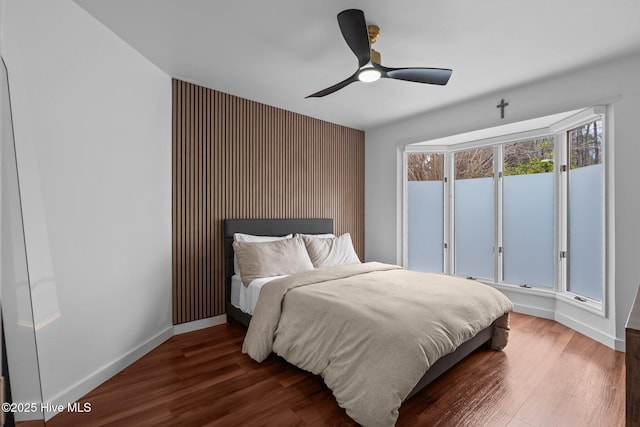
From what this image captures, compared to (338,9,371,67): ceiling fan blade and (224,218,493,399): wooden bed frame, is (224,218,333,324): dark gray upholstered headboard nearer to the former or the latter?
Result: (224,218,493,399): wooden bed frame

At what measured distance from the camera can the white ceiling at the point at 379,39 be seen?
207 cm

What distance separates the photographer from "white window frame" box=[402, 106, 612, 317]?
9.53ft

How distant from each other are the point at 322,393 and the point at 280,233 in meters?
2.10

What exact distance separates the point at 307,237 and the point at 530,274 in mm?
2854

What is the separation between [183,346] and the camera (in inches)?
111

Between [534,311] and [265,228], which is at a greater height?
[265,228]

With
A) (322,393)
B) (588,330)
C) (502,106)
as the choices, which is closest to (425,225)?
(502,106)

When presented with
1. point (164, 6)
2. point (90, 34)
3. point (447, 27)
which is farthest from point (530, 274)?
point (90, 34)

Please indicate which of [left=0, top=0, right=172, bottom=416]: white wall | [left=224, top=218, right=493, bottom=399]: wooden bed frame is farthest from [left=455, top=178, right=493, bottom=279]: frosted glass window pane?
[left=0, top=0, right=172, bottom=416]: white wall

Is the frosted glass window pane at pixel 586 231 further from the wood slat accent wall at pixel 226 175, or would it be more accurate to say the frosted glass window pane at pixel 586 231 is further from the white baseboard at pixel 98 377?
the white baseboard at pixel 98 377

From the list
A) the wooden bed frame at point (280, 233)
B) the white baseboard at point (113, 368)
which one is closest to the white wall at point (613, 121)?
the wooden bed frame at point (280, 233)

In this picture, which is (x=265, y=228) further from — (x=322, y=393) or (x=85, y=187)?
(x=322, y=393)

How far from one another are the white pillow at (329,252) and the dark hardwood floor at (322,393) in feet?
4.27

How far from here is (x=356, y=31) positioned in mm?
1975
